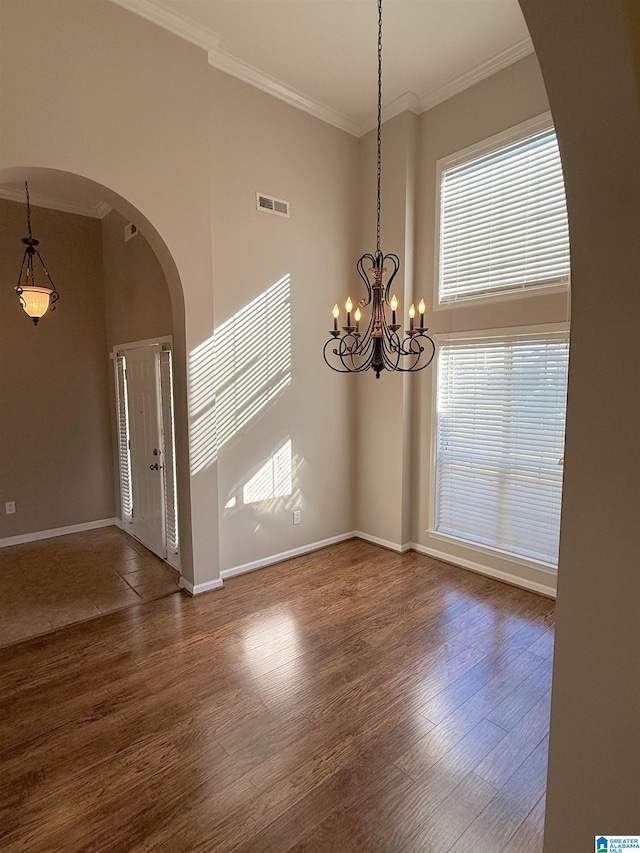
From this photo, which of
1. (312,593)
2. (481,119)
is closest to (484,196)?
(481,119)

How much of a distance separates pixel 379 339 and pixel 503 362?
5.26ft

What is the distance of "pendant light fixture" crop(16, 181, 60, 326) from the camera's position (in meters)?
3.96

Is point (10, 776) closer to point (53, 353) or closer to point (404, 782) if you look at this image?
point (404, 782)

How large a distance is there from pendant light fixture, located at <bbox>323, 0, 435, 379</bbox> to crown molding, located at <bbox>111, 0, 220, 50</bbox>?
1281mm

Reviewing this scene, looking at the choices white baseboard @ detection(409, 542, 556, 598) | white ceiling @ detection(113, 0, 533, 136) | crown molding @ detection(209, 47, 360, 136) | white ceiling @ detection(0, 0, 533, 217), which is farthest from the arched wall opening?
white baseboard @ detection(409, 542, 556, 598)

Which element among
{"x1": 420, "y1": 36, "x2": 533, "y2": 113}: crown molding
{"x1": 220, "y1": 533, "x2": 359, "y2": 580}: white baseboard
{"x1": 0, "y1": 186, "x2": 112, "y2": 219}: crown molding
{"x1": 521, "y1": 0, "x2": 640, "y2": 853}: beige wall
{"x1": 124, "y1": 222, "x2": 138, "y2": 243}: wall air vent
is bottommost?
{"x1": 220, "y1": 533, "x2": 359, "y2": 580}: white baseboard

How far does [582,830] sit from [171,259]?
3.59 m

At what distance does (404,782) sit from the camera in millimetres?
1894

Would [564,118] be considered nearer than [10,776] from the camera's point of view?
Yes

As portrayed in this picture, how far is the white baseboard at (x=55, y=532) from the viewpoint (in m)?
4.84

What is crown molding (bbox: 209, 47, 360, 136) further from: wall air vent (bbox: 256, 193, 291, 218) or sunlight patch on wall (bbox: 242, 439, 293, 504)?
sunlight patch on wall (bbox: 242, 439, 293, 504)

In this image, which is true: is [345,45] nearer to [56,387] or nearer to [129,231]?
[129,231]

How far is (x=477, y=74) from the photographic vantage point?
11.9 ft

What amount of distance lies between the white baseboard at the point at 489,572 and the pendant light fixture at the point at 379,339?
1.80 m
